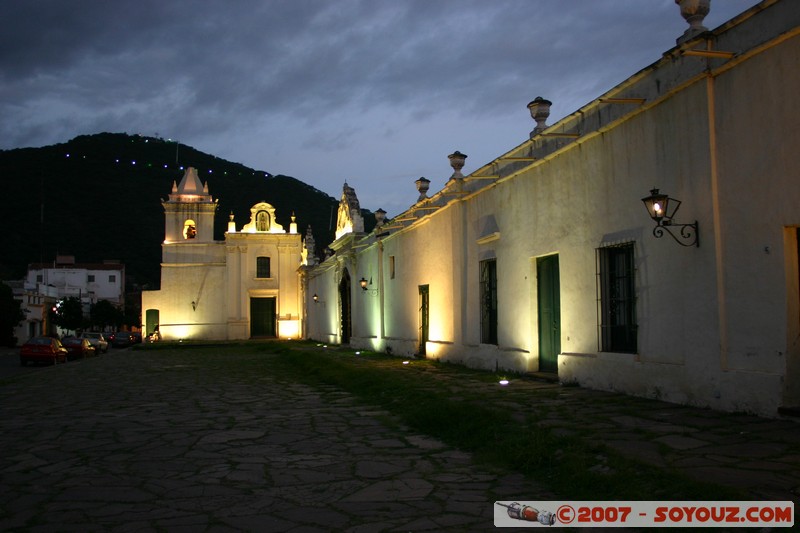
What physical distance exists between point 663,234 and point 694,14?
256 centimetres

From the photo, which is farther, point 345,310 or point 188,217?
point 188,217

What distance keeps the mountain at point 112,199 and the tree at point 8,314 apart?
783 inches

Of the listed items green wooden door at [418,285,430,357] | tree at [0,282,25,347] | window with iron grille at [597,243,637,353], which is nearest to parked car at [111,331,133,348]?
tree at [0,282,25,347]

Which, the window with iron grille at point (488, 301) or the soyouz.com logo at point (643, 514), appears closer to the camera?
the soyouz.com logo at point (643, 514)

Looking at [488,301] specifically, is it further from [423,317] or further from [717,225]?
[717,225]

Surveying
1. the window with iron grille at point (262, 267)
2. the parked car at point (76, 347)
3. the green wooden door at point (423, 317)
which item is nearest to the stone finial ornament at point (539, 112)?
the green wooden door at point (423, 317)

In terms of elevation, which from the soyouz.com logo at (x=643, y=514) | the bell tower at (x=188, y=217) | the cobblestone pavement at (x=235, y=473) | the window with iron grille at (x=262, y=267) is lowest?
the cobblestone pavement at (x=235, y=473)

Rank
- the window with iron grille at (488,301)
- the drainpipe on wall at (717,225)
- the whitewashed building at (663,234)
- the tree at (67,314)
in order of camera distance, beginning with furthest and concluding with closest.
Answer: the tree at (67,314), the window with iron grille at (488,301), the drainpipe on wall at (717,225), the whitewashed building at (663,234)

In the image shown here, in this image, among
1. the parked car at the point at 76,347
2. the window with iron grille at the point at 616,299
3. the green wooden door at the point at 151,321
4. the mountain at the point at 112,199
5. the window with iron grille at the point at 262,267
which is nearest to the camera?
the window with iron grille at the point at 616,299

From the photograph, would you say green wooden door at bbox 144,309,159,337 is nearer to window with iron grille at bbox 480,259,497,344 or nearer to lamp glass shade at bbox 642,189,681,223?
window with iron grille at bbox 480,259,497,344

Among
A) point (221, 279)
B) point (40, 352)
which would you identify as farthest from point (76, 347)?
point (221, 279)

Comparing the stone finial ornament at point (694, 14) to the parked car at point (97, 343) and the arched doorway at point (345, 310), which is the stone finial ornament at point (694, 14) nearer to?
the arched doorway at point (345, 310)

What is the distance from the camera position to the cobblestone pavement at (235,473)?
14.6 ft

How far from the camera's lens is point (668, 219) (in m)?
7.89
